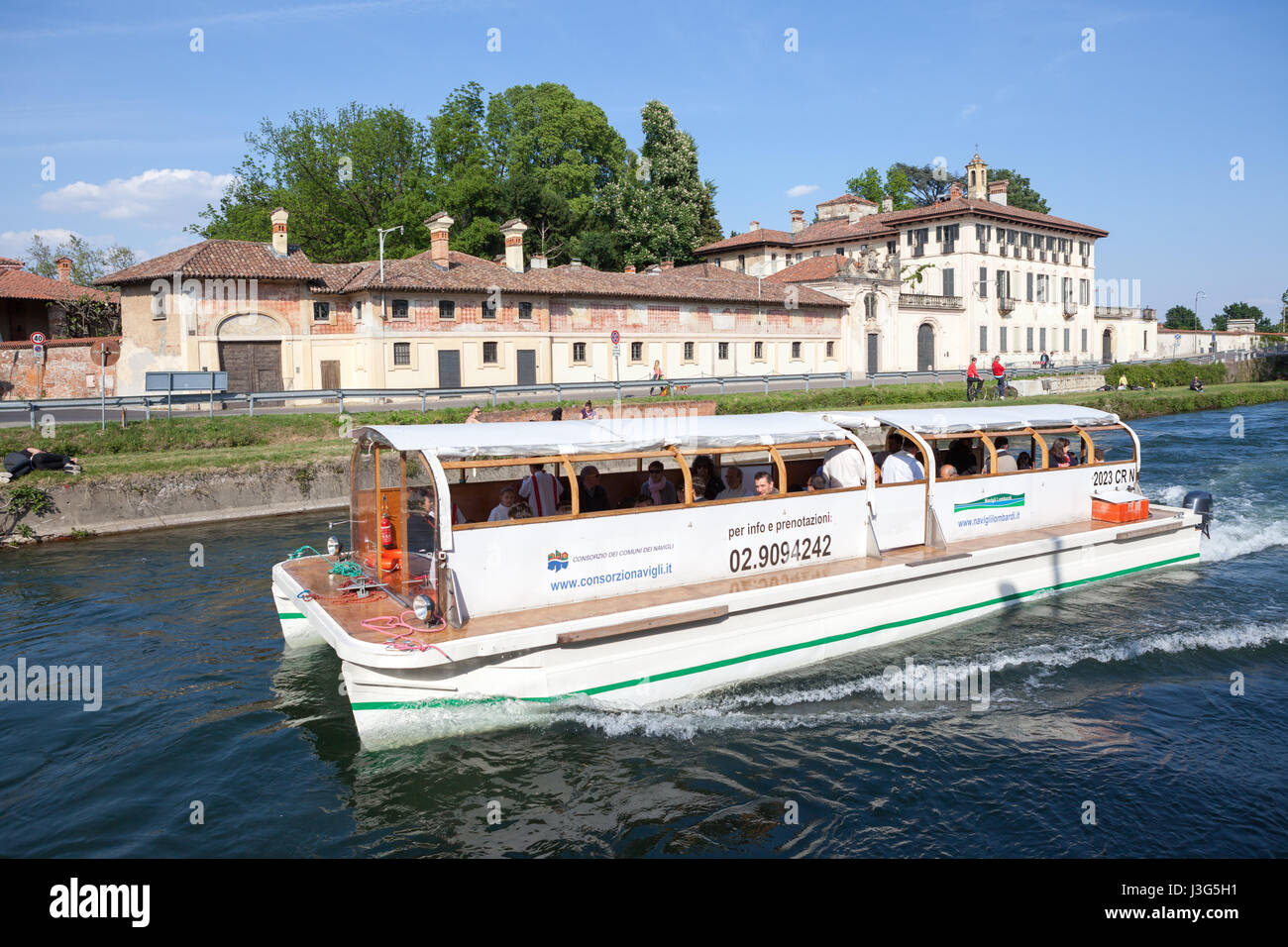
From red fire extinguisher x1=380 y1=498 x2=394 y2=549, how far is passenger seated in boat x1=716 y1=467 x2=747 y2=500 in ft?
12.9

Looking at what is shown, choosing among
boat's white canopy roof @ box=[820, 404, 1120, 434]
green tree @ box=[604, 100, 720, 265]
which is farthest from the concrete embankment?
green tree @ box=[604, 100, 720, 265]

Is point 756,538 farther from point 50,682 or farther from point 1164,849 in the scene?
→ point 50,682

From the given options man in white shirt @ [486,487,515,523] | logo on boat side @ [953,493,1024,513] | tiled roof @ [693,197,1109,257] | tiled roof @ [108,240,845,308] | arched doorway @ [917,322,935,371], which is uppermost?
tiled roof @ [693,197,1109,257]

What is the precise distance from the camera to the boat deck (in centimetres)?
887

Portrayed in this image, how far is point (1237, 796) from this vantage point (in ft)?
27.2

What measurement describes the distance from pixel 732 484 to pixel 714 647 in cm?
223

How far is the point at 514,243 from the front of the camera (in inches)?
1946

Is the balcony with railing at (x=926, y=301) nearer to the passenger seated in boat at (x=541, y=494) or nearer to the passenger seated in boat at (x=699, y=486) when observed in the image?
the passenger seated in boat at (x=699, y=486)

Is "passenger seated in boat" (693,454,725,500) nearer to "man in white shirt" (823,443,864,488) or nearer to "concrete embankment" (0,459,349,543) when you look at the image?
"man in white shirt" (823,443,864,488)

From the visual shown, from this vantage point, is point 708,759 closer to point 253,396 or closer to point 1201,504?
point 1201,504

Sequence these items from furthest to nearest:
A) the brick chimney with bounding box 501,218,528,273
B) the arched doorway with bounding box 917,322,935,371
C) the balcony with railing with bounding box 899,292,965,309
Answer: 1. the arched doorway with bounding box 917,322,935,371
2. the balcony with railing with bounding box 899,292,965,309
3. the brick chimney with bounding box 501,218,528,273

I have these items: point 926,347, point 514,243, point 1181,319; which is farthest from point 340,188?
point 1181,319

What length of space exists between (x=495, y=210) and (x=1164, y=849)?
59.1 meters
